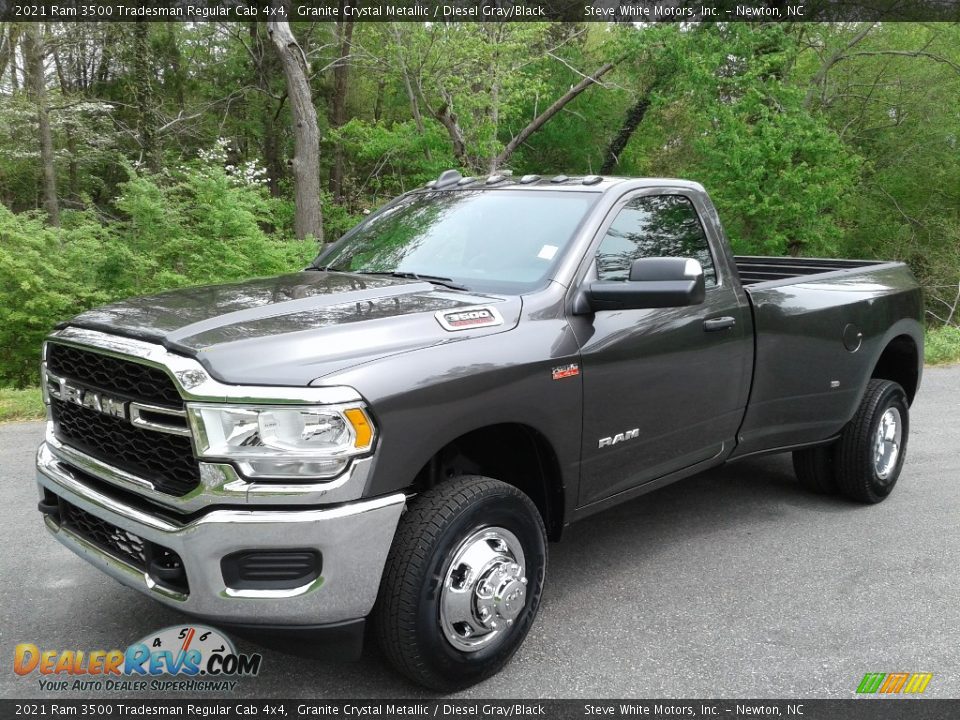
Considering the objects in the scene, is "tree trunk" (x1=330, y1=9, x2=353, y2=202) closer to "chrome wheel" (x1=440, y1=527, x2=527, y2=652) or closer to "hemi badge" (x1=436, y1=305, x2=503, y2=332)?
"hemi badge" (x1=436, y1=305, x2=503, y2=332)

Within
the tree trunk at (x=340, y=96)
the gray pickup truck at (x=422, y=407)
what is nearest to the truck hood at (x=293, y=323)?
the gray pickup truck at (x=422, y=407)

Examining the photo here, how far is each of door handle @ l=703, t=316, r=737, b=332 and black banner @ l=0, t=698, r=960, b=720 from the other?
1717 mm

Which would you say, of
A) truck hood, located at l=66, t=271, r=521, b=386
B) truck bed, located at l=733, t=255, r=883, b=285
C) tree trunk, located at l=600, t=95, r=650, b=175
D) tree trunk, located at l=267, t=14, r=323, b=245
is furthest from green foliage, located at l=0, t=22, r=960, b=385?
truck hood, located at l=66, t=271, r=521, b=386

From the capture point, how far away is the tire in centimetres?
285

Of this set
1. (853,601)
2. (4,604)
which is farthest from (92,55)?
(853,601)

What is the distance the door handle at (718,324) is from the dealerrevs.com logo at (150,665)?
2.49 m

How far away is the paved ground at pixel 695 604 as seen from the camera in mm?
3219

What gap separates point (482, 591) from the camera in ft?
10.1

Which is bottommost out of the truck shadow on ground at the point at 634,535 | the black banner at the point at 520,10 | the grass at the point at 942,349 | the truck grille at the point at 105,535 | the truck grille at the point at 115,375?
the grass at the point at 942,349

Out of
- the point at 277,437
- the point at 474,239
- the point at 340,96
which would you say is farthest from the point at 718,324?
the point at 340,96

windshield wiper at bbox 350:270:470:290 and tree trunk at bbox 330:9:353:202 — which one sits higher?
tree trunk at bbox 330:9:353:202

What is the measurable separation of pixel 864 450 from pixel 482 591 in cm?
309

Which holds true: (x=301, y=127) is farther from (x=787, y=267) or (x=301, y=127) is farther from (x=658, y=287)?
(x=658, y=287)

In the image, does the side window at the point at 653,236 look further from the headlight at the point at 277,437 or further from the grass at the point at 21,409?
the grass at the point at 21,409
